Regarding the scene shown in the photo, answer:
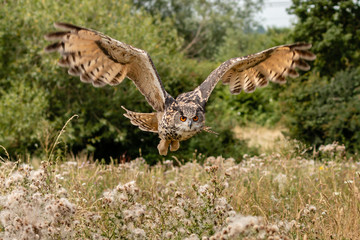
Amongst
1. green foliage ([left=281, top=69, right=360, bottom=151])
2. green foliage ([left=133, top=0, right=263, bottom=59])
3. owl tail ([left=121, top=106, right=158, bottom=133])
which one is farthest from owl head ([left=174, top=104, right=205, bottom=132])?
green foliage ([left=133, top=0, right=263, bottom=59])

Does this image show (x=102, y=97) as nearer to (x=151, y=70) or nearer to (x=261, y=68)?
(x=261, y=68)

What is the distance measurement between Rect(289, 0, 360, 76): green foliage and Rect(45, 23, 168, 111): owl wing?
32.4 feet

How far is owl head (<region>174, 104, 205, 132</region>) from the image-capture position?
3292mm

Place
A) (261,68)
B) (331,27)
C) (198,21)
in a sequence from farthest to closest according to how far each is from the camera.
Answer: (198,21), (331,27), (261,68)

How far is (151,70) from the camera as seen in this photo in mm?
3553

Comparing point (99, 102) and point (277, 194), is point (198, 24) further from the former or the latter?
point (277, 194)

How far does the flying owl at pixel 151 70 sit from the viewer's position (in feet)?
10.6

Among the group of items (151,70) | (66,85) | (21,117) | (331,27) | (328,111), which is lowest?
(21,117)

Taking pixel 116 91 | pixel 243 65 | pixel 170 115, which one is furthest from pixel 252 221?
pixel 116 91

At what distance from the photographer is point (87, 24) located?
9430 millimetres

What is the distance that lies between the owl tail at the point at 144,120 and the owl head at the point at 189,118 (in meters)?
0.62

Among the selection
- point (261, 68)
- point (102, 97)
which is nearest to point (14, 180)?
point (261, 68)

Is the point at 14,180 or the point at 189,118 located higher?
the point at 189,118

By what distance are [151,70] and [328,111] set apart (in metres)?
7.33
